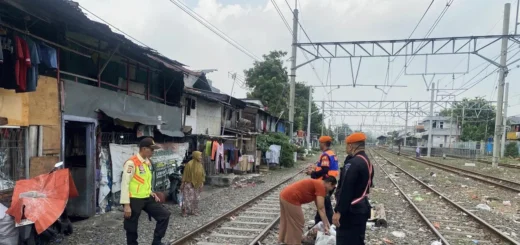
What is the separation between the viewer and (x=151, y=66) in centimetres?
1156

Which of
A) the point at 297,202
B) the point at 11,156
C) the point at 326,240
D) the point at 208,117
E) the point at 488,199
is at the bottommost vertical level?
the point at 488,199

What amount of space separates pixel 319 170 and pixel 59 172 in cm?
463

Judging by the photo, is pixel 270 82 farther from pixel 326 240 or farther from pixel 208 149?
pixel 326 240

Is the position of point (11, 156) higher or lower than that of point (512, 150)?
higher

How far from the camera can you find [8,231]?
5059mm

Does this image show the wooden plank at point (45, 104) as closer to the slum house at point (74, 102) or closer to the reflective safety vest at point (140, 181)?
the slum house at point (74, 102)

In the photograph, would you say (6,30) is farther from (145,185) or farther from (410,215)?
(410,215)

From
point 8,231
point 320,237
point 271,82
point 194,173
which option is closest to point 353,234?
point 320,237

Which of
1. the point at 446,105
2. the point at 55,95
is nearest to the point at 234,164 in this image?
the point at 55,95

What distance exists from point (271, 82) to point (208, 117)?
15379 millimetres

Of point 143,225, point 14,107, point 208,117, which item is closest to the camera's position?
point 14,107

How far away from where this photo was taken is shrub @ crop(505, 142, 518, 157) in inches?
1636

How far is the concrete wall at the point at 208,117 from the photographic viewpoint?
1658cm

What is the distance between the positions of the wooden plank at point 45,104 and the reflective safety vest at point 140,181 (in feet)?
9.87
